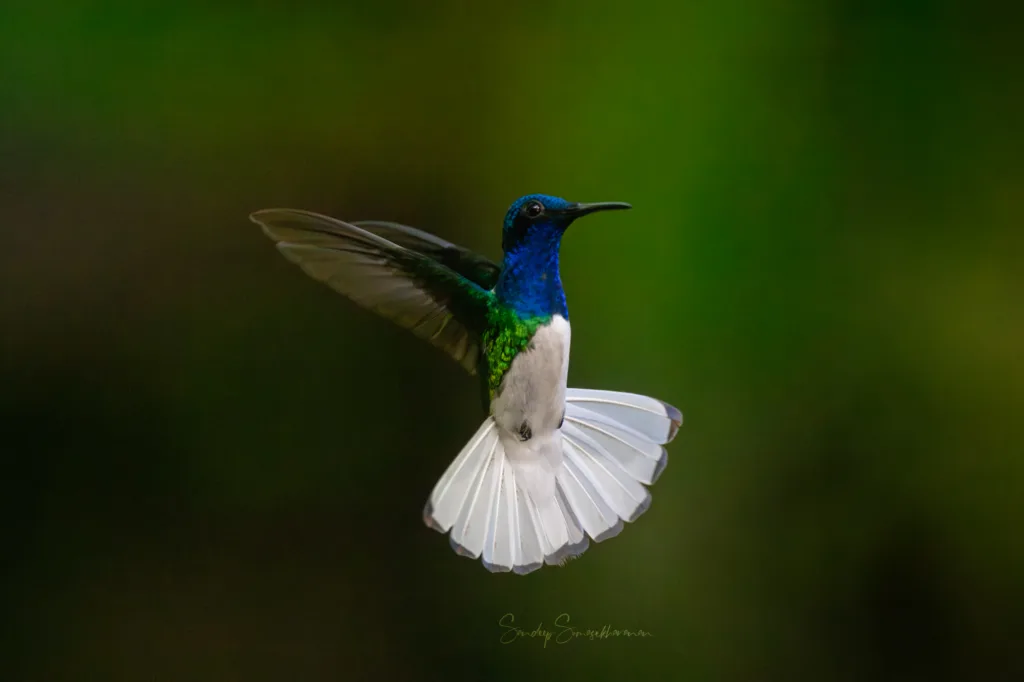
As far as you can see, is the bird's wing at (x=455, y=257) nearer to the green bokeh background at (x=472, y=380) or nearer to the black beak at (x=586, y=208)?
the black beak at (x=586, y=208)

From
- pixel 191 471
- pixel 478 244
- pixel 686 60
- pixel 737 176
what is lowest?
pixel 191 471

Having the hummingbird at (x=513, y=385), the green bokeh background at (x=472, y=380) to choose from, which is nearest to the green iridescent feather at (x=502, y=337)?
the hummingbird at (x=513, y=385)

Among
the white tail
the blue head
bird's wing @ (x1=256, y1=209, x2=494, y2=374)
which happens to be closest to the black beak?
the blue head

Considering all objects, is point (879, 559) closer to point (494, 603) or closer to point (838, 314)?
point (838, 314)

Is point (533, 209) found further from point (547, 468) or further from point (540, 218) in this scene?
point (547, 468)

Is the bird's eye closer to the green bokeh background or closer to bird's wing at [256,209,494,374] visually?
bird's wing at [256,209,494,374]

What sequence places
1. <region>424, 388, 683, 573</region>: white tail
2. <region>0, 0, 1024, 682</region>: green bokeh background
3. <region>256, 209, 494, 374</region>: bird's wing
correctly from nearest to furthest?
1. <region>256, 209, 494, 374</region>: bird's wing
2. <region>424, 388, 683, 573</region>: white tail
3. <region>0, 0, 1024, 682</region>: green bokeh background

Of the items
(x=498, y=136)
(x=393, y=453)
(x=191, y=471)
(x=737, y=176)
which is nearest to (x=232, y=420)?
(x=191, y=471)
